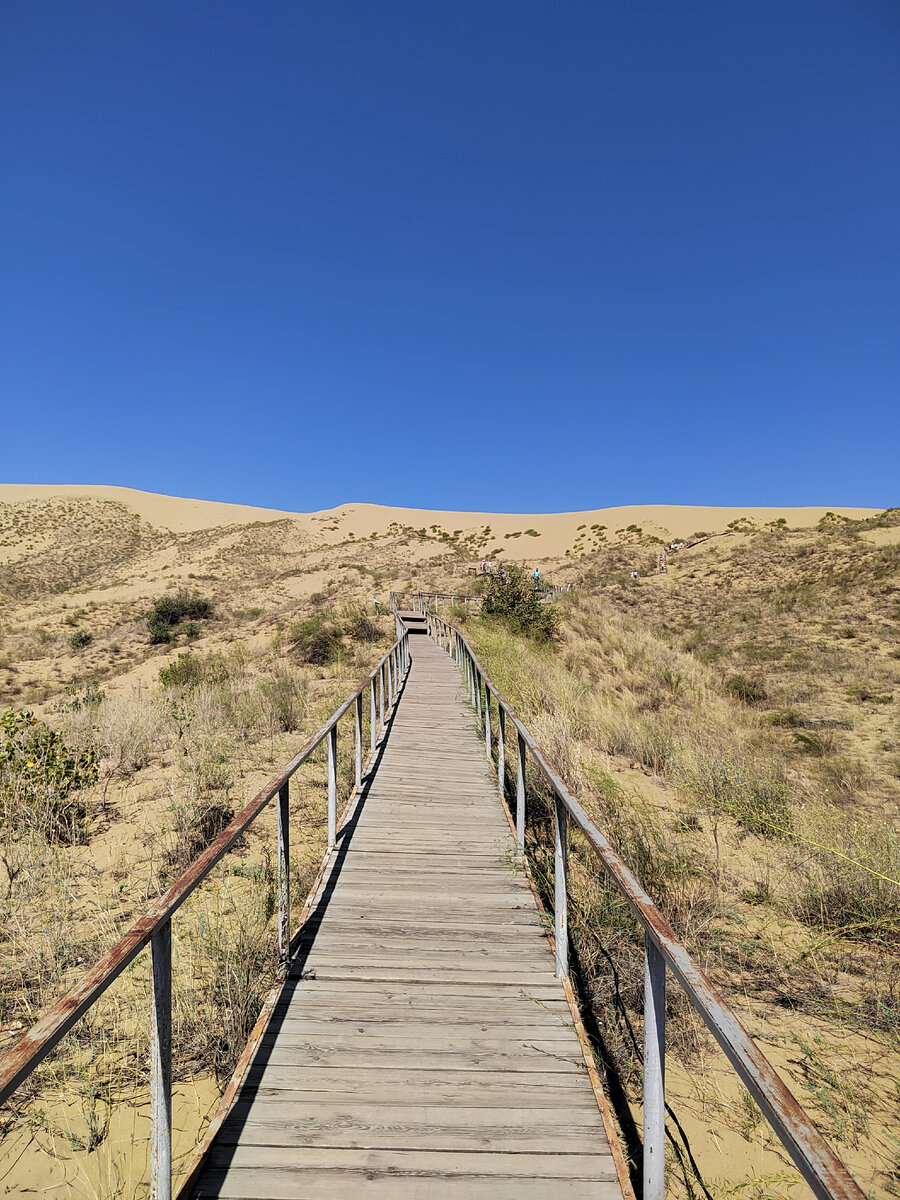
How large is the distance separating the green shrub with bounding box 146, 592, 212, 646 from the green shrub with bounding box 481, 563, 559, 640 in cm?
1476

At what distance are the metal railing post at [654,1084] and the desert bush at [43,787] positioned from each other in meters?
5.94

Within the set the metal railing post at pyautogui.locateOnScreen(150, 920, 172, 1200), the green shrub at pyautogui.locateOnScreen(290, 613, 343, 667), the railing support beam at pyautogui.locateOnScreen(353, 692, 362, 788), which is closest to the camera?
the metal railing post at pyautogui.locateOnScreen(150, 920, 172, 1200)

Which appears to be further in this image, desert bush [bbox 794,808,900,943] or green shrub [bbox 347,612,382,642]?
green shrub [bbox 347,612,382,642]

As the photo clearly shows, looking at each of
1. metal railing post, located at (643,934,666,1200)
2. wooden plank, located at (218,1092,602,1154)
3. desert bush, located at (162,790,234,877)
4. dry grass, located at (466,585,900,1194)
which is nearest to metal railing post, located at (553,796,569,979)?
dry grass, located at (466,585,900,1194)

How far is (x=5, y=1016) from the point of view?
11.9ft

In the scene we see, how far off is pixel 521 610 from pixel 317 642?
636cm

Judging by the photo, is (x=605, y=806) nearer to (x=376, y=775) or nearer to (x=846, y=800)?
(x=376, y=775)

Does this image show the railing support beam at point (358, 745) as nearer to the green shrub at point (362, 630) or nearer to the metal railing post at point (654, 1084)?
the metal railing post at point (654, 1084)

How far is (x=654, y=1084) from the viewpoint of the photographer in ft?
6.98

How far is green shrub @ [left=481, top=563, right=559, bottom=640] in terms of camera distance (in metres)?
17.8

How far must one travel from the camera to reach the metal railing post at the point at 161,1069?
208 centimetres

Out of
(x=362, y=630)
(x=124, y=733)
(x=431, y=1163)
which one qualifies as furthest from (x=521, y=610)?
(x=431, y=1163)

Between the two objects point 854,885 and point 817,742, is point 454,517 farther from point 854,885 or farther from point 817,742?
point 854,885

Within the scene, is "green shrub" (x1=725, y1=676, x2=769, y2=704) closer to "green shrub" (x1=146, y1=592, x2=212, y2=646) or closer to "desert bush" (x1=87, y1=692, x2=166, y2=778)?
"desert bush" (x1=87, y1=692, x2=166, y2=778)
